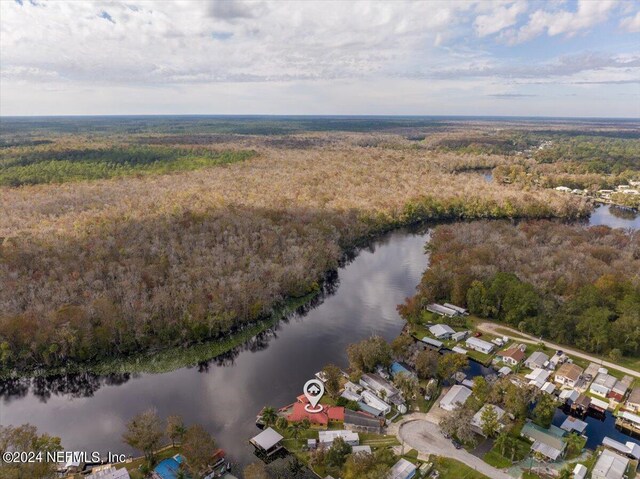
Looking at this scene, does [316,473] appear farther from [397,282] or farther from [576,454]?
[397,282]

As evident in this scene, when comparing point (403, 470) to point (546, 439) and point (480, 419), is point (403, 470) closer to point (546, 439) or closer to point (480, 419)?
point (480, 419)

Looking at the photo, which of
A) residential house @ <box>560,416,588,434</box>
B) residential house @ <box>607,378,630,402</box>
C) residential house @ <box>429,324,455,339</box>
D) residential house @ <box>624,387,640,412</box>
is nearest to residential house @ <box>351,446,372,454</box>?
residential house @ <box>560,416,588,434</box>

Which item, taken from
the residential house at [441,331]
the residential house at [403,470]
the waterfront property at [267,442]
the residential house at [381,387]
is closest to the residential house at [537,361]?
the residential house at [441,331]

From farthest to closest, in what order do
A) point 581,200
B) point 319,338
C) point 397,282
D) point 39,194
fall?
point 581,200
point 39,194
point 397,282
point 319,338

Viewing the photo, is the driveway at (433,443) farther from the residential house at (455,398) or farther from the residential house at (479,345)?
the residential house at (479,345)

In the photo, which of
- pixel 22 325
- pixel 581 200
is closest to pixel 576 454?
pixel 22 325

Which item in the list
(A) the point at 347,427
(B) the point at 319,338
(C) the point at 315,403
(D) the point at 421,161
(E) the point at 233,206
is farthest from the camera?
(D) the point at 421,161
